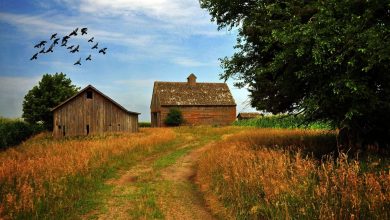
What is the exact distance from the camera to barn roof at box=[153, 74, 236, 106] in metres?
62.1

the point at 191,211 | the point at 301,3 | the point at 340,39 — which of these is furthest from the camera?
the point at 301,3

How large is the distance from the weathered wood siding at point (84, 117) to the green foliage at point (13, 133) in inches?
187

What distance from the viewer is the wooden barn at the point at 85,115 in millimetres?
43444

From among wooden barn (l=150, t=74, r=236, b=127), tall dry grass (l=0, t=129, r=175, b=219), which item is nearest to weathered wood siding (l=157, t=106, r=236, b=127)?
wooden barn (l=150, t=74, r=236, b=127)

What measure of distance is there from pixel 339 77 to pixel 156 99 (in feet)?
173

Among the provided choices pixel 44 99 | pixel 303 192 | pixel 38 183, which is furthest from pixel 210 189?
pixel 44 99

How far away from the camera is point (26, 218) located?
30.6 ft

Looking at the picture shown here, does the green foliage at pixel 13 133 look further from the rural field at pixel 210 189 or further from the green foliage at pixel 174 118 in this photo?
the rural field at pixel 210 189

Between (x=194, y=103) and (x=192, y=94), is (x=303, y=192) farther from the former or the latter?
(x=192, y=94)

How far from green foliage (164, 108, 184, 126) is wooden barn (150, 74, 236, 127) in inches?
44.2

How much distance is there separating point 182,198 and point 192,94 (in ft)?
171

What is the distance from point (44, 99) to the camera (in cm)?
6034

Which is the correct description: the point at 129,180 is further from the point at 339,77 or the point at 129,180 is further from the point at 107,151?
the point at 339,77

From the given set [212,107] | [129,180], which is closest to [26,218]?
[129,180]
